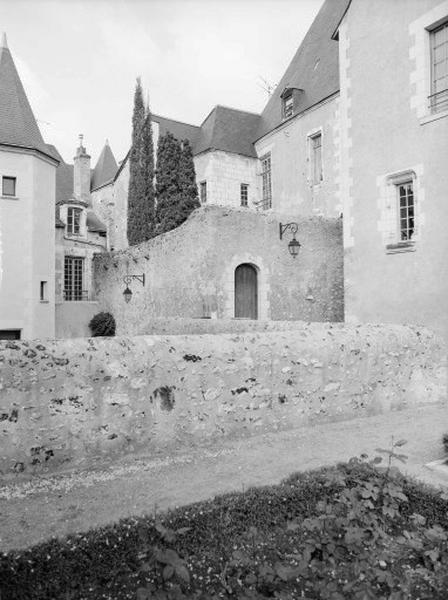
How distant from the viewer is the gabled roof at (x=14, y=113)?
15680 mm

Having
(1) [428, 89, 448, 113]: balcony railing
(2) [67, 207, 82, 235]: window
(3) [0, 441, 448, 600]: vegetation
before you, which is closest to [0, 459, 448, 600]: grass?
(3) [0, 441, 448, 600]: vegetation

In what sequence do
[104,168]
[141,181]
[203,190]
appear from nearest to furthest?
[203,190] < [141,181] < [104,168]

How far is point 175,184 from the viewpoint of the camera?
18391mm

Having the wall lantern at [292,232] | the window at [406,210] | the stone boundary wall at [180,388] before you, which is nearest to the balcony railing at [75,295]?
the wall lantern at [292,232]

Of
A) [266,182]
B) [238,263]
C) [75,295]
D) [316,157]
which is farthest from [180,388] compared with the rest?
[266,182]

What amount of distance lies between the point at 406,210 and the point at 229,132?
1314cm

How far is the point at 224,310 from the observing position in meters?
12.1

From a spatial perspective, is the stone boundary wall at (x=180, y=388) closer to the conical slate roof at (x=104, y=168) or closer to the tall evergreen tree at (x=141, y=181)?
the tall evergreen tree at (x=141, y=181)

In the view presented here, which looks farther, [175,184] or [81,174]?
[81,174]

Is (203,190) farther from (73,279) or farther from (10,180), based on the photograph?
(10,180)

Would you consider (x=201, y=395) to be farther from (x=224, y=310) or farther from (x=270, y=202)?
(x=270, y=202)

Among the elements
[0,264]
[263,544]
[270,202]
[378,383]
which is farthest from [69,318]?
[263,544]

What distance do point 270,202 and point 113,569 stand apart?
19.3 metres

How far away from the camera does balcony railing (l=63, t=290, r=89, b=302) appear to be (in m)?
20.4
